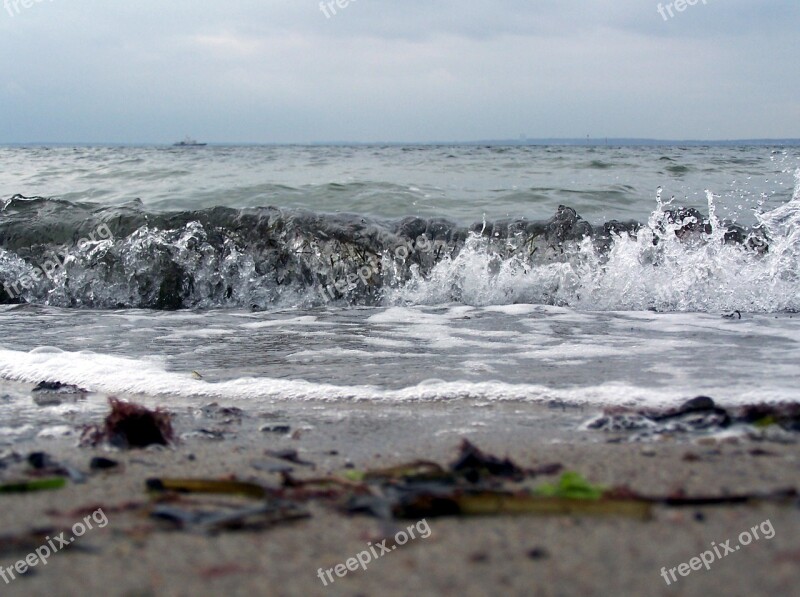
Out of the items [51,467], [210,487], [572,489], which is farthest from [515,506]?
[51,467]

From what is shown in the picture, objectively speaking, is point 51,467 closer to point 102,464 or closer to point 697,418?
point 102,464

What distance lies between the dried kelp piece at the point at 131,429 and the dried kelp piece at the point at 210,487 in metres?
0.47

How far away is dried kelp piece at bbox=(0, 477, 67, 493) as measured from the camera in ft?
6.60

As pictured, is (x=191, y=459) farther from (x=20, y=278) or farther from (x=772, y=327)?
(x=20, y=278)

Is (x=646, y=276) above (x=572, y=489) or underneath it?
underneath

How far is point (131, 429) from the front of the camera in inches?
100

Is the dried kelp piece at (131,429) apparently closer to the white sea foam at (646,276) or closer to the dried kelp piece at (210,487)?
the dried kelp piece at (210,487)

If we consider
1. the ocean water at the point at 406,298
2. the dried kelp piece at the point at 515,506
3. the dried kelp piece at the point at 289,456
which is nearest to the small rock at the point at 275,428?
the dried kelp piece at the point at 289,456

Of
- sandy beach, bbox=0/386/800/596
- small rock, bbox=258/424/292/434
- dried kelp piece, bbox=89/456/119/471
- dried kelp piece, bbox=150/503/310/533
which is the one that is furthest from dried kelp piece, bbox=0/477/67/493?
small rock, bbox=258/424/292/434

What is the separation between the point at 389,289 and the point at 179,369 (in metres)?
3.38

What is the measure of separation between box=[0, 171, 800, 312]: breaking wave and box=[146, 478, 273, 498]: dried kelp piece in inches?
178

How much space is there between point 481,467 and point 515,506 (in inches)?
14.2

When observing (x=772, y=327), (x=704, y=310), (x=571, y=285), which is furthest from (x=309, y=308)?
(x=772, y=327)

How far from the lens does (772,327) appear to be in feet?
15.8
